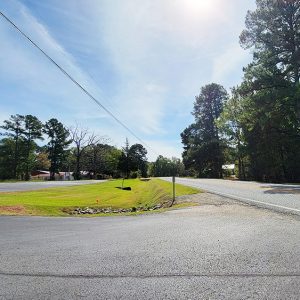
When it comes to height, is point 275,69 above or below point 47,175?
above

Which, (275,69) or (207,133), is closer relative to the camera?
(275,69)

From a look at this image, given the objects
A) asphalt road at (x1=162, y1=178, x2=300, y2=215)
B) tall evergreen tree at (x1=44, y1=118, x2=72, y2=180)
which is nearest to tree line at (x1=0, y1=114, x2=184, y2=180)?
tall evergreen tree at (x1=44, y1=118, x2=72, y2=180)

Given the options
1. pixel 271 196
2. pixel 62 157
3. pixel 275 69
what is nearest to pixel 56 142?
pixel 62 157

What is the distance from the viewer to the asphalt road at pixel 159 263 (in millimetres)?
4223

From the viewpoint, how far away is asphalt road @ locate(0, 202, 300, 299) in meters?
4.22

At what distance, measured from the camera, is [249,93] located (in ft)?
130

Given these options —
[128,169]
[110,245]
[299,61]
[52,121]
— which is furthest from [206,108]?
[110,245]

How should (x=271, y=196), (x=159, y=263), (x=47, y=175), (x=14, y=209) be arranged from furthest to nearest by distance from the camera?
1. (x=47, y=175)
2. (x=14, y=209)
3. (x=271, y=196)
4. (x=159, y=263)

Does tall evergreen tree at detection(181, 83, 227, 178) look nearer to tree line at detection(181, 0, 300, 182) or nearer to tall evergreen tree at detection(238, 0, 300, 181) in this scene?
tree line at detection(181, 0, 300, 182)

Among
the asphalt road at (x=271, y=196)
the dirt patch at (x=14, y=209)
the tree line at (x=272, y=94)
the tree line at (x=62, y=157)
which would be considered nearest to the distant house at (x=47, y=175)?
the tree line at (x=62, y=157)

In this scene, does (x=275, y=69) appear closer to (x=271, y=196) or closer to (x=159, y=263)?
(x=271, y=196)

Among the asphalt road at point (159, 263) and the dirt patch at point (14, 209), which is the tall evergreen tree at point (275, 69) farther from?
the asphalt road at point (159, 263)

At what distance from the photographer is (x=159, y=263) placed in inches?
211

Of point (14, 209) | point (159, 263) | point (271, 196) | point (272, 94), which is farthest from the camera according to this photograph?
point (272, 94)
